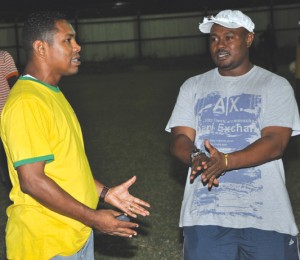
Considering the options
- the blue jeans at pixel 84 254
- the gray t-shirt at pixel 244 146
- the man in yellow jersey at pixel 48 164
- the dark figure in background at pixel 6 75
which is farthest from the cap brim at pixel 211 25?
the dark figure in background at pixel 6 75

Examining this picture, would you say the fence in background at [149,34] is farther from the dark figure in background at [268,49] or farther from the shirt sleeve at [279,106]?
the shirt sleeve at [279,106]

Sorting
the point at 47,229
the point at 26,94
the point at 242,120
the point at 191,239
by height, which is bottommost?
the point at 191,239

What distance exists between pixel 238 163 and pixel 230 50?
2.53ft

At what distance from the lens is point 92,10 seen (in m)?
38.8

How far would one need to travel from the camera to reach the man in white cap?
4.30 metres

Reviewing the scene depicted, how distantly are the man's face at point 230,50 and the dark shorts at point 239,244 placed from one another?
98 centimetres

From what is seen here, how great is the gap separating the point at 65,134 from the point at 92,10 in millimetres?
35670

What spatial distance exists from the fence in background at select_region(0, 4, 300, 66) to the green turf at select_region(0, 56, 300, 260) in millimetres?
9092

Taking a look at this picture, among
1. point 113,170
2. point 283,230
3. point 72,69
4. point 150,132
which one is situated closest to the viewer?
point 72,69

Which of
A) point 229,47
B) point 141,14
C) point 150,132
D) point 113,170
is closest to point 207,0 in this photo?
point 141,14

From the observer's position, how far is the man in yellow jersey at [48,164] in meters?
3.52

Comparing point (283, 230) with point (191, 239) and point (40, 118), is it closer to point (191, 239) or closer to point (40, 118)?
point (191, 239)

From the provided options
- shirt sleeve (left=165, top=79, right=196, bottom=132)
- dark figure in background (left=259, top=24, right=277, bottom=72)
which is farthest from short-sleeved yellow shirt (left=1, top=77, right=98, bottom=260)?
dark figure in background (left=259, top=24, right=277, bottom=72)

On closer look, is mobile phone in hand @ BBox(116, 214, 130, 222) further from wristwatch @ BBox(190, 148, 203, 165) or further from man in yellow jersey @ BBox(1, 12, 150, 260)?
wristwatch @ BBox(190, 148, 203, 165)
